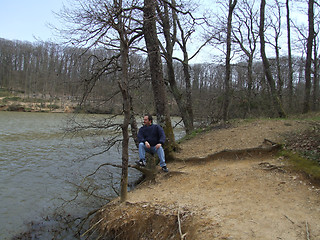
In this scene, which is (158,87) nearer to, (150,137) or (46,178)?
(150,137)

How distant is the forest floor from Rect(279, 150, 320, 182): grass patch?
0.41 ft

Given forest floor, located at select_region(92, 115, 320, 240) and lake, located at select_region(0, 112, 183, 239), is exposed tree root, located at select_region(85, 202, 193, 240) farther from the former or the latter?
lake, located at select_region(0, 112, 183, 239)

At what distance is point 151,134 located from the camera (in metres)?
6.75

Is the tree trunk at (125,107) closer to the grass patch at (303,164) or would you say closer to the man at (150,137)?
the man at (150,137)

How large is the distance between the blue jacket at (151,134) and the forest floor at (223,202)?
92 centimetres

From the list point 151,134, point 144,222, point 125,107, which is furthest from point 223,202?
point 151,134

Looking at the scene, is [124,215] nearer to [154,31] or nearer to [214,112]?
[154,31]

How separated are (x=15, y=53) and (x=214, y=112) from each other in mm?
77820

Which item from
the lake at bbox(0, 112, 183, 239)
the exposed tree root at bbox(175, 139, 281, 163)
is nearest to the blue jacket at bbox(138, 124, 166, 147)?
the exposed tree root at bbox(175, 139, 281, 163)

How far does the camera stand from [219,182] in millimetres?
5660

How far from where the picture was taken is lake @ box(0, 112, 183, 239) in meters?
6.90

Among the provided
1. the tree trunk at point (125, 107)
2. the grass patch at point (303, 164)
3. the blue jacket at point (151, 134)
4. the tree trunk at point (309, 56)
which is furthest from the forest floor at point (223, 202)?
the tree trunk at point (309, 56)

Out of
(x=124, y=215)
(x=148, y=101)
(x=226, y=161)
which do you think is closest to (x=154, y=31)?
(x=148, y=101)

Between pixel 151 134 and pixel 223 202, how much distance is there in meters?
2.78
